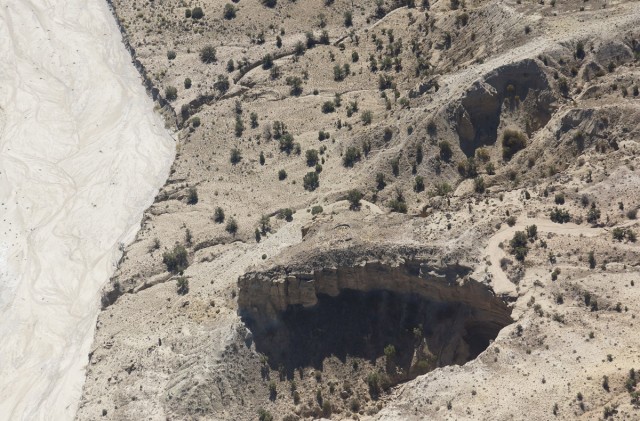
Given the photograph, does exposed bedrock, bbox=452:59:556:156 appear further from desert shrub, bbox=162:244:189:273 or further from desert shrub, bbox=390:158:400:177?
desert shrub, bbox=162:244:189:273

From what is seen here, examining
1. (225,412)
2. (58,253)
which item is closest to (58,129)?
(58,253)

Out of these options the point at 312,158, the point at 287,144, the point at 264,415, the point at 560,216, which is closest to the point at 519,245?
the point at 560,216

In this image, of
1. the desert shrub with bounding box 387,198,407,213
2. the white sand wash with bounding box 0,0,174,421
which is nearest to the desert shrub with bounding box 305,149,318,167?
the desert shrub with bounding box 387,198,407,213

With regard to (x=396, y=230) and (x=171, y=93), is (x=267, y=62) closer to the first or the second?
(x=171, y=93)

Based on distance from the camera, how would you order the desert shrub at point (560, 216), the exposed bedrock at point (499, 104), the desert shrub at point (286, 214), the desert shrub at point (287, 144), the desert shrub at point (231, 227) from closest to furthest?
the desert shrub at point (560, 216) < the exposed bedrock at point (499, 104) < the desert shrub at point (286, 214) < the desert shrub at point (231, 227) < the desert shrub at point (287, 144)

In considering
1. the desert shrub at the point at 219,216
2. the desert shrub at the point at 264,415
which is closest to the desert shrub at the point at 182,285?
the desert shrub at the point at 219,216

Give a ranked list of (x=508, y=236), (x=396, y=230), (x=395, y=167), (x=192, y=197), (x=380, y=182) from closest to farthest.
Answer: (x=508, y=236) → (x=396, y=230) → (x=380, y=182) → (x=395, y=167) → (x=192, y=197)

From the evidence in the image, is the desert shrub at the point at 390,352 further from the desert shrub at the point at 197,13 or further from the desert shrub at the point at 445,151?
the desert shrub at the point at 197,13
